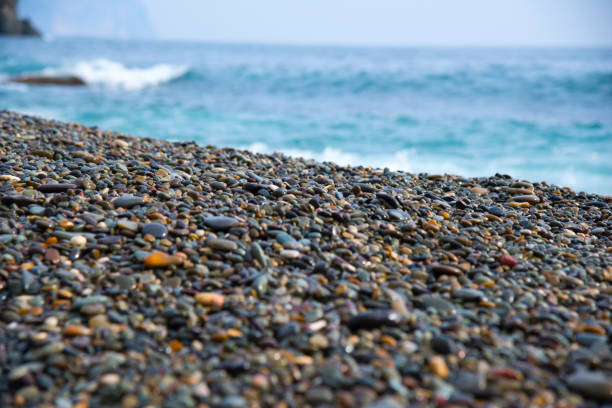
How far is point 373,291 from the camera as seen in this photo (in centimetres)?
262

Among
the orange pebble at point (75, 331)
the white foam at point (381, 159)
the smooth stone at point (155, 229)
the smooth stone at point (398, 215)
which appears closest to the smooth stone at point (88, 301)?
the orange pebble at point (75, 331)

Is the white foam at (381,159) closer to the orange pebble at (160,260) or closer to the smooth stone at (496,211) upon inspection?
the smooth stone at (496,211)

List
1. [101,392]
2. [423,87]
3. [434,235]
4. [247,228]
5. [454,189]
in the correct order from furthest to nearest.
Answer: [423,87] < [454,189] < [434,235] < [247,228] < [101,392]

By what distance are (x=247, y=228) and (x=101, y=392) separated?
1.41 meters

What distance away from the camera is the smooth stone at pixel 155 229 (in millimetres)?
3004

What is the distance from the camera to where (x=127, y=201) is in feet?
11.1

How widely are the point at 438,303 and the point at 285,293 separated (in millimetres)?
788

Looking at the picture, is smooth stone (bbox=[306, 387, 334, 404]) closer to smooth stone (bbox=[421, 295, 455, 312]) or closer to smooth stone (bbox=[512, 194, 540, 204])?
smooth stone (bbox=[421, 295, 455, 312])

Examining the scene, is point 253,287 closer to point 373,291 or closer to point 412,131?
point 373,291

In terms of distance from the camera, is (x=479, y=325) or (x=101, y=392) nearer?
(x=101, y=392)

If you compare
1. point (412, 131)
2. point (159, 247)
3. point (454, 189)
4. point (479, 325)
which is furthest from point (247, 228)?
point (412, 131)

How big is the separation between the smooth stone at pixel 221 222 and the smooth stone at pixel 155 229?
267mm

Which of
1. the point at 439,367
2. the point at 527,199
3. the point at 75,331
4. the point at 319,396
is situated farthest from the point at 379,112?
the point at 319,396

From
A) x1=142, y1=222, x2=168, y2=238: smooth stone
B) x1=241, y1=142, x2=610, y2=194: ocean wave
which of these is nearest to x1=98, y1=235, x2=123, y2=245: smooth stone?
x1=142, y1=222, x2=168, y2=238: smooth stone
